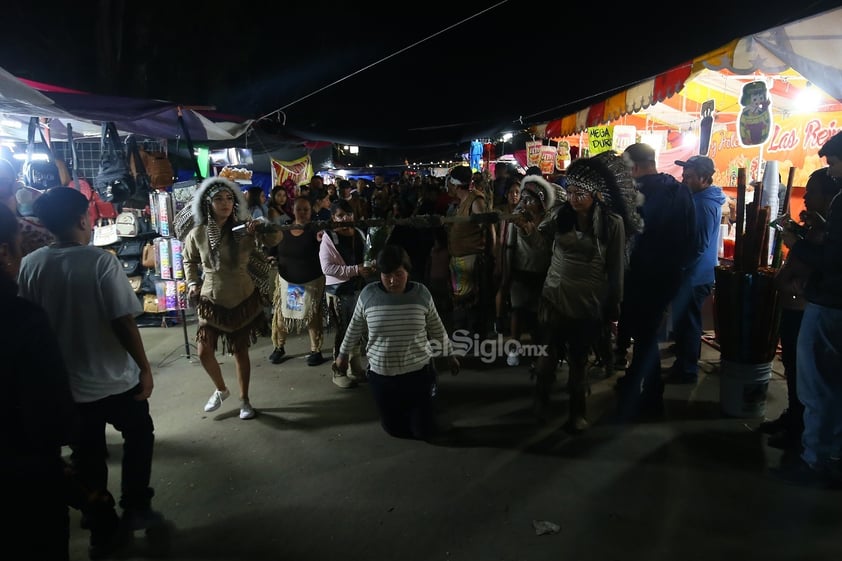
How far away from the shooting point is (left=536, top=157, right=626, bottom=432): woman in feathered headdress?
3266 millimetres

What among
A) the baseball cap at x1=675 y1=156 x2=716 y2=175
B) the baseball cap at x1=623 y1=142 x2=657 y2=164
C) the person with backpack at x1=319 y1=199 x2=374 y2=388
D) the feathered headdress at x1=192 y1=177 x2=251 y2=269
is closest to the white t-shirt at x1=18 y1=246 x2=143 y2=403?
the feathered headdress at x1=192 y1=177 x2=251 y2=269

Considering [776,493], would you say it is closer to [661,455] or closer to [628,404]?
[661,455]

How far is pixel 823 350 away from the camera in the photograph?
8.59 feet

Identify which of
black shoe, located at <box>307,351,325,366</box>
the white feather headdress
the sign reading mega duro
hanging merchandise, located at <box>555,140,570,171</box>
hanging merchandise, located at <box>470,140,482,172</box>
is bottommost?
black shoe, located at <box>307,351,325,366</box>

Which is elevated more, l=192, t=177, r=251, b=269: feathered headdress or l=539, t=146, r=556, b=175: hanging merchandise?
l=539, t=146, r=556, b=175: hanging merchandise

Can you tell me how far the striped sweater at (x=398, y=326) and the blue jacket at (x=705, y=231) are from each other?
2647mm

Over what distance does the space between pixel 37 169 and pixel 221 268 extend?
8.33ft

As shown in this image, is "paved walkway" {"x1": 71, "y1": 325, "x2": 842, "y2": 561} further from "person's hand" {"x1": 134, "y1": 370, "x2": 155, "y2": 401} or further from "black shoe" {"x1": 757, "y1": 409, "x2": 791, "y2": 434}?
"person's hand" {"x1": 134, "y1": 370, "x2": 155, "y2": 401}

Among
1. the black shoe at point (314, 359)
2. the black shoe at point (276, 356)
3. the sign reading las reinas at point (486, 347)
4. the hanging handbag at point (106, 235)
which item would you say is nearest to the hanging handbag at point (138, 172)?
the hanging handbag at point (106, 235)

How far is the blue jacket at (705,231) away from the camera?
4.21 metres

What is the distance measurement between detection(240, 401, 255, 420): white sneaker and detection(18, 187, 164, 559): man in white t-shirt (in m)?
1.27

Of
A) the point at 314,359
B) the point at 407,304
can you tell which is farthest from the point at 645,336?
the point at 314,359

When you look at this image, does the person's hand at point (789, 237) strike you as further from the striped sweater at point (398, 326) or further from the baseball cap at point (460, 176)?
the baseball cap at point (460, 176)

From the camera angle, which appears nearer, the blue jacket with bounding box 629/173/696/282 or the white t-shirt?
the white t-shirt
